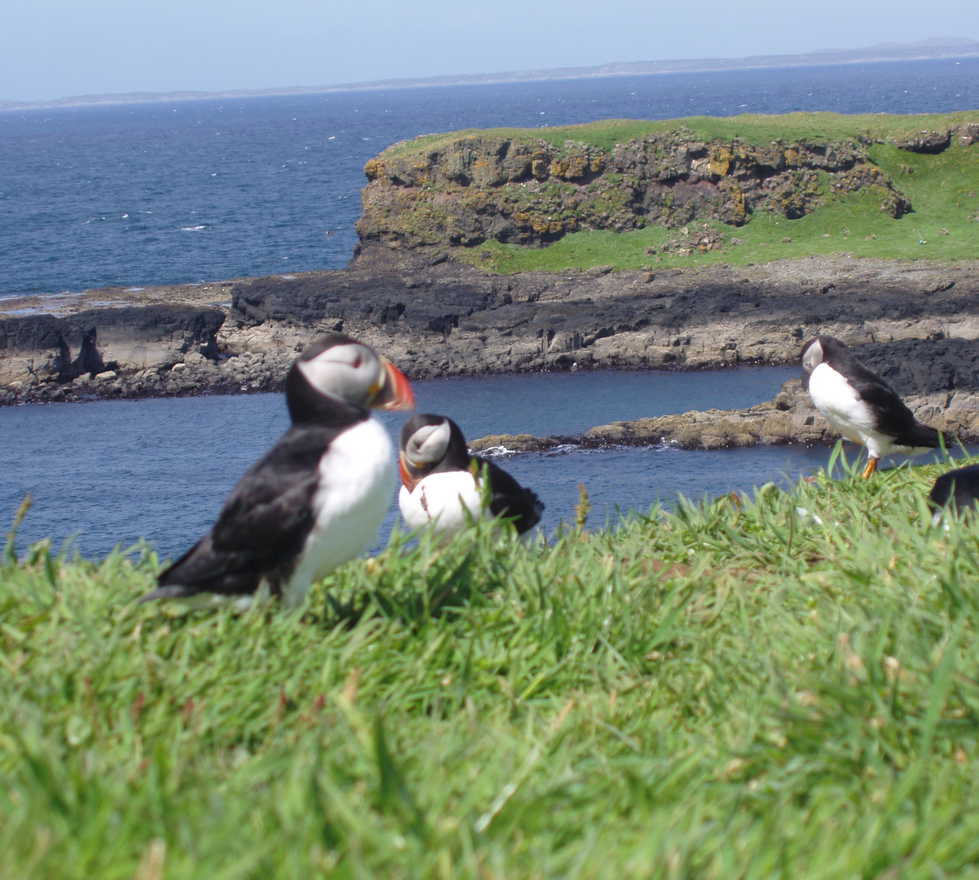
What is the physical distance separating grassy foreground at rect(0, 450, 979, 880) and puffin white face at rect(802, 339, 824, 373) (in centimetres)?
459

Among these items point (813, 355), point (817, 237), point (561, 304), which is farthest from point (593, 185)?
point (813, 355)

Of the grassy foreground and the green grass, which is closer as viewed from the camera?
the grassy foreground

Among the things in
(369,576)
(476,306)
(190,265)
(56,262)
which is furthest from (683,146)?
(369,576)

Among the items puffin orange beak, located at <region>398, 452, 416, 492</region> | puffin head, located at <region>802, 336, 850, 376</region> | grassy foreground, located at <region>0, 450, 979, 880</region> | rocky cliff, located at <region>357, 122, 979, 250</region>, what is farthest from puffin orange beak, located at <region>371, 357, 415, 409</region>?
rocky cliff, located at <region>357, 122, 979, 250</region>

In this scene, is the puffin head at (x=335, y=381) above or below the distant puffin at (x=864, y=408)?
above

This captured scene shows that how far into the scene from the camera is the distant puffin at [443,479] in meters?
6.47

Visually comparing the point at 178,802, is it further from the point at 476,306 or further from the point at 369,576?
the point at 476,306

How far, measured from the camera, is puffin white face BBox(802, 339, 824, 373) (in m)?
10.1

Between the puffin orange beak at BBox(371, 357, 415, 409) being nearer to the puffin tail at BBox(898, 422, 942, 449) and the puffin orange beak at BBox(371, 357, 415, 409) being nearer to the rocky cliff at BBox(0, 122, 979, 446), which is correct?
the puffin tail at BBox(898, 422, 942, 449)

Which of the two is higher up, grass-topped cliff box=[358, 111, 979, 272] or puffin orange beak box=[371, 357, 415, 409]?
puffin orange beak box=[371, 357, 415, 409]

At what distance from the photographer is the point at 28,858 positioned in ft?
8.24

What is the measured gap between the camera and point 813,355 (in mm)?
10125

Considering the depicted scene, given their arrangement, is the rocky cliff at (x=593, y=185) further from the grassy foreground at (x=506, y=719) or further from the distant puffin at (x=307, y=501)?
the distant puffin at (x=307, y=501)

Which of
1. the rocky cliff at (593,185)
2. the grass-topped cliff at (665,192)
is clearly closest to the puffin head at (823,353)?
the grass-topped cliff at (665,192)
